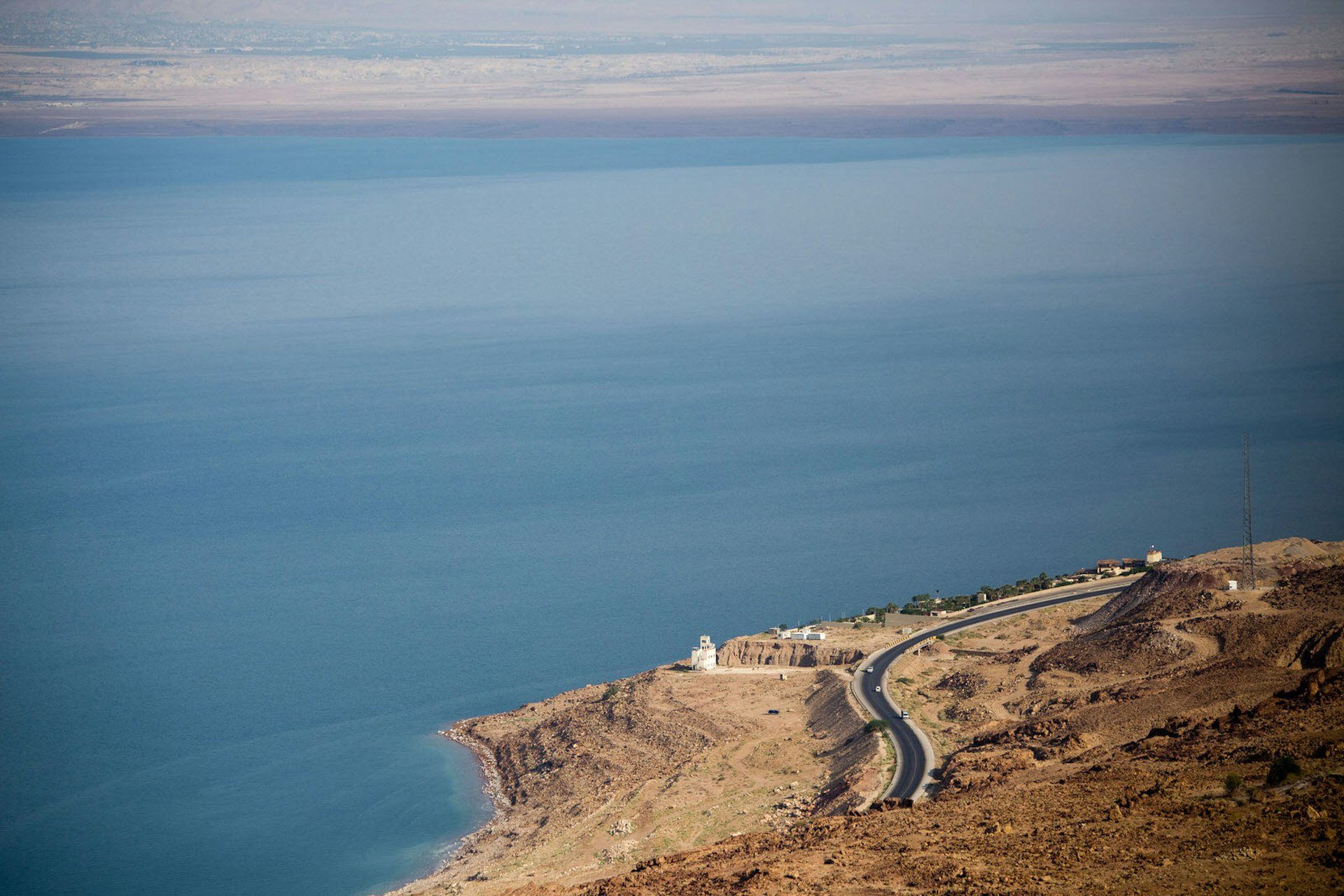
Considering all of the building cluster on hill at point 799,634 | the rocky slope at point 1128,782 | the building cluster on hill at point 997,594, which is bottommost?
the rocky slope at point 1128,782

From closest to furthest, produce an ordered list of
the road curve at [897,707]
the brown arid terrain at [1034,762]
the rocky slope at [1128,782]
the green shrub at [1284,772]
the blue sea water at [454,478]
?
the rocky slope at [1128,782] < the brown arid terrain at [1034,762] < the green shrub at [1284,772] < the road curve at [897,707] < the blue sea water at [454,478]

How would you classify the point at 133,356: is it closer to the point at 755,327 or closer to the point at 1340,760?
the point at 755,327

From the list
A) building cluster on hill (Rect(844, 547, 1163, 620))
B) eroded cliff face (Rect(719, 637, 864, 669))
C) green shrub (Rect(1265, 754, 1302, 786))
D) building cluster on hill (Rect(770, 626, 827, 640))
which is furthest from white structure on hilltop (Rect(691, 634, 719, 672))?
green shrub (Rect(1265, 754, 1302, 786))

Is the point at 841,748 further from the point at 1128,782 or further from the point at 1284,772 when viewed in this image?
the point at 1284,772

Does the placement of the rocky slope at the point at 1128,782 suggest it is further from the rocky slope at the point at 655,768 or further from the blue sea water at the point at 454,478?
the blue sea water at the point at 454,478

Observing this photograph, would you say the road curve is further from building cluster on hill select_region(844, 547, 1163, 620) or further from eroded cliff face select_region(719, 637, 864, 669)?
eroded cliff face select_region(719, 637, 864, 669)

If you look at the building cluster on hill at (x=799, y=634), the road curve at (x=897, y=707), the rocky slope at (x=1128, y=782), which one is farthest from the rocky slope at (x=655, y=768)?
the rocky slope at (x=1128, y=782)
